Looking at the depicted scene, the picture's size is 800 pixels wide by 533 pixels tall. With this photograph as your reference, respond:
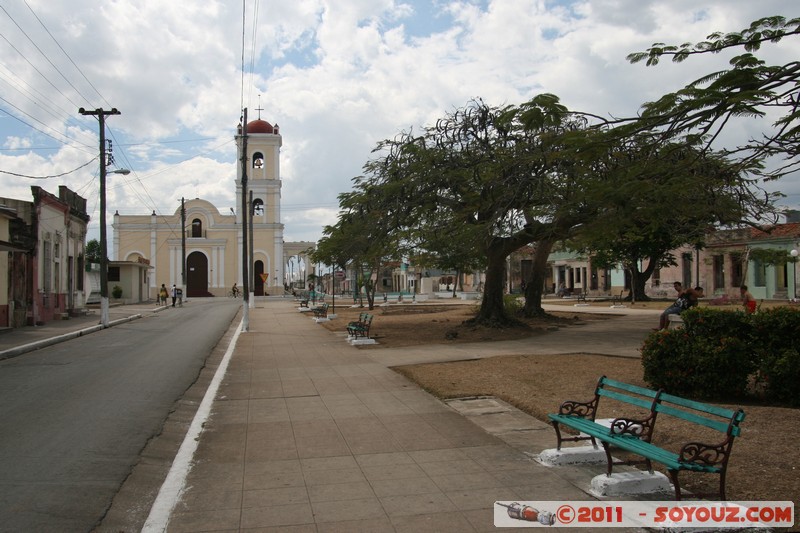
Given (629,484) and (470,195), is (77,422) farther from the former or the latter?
(470,195)

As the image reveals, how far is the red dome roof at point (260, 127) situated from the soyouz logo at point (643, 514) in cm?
6703

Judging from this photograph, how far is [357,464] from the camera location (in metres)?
6.56

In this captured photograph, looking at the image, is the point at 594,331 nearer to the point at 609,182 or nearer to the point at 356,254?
the point at 356,254

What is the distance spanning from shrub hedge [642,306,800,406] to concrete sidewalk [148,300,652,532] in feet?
7.79

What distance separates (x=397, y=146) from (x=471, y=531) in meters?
16.6

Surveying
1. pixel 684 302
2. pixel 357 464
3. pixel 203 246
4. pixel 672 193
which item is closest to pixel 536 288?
pixel 684 302

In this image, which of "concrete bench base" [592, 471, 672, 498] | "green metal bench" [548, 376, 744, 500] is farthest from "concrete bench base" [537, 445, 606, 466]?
"concrete bench base" [592, 471, 672, 498]

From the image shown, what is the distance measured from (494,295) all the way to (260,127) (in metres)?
52.5

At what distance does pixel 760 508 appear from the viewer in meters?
4.86

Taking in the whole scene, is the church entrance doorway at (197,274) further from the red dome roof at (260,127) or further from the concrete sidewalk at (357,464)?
the concrete sidewalk at (357,464)

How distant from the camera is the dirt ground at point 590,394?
570cm

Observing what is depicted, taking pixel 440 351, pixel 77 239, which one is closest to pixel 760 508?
pixel 440 351

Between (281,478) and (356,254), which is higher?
(356,254)

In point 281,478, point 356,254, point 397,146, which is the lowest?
point 281,478
